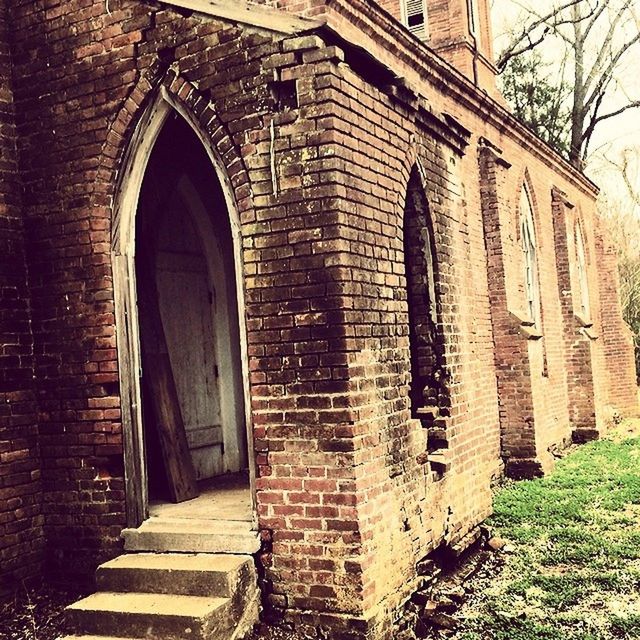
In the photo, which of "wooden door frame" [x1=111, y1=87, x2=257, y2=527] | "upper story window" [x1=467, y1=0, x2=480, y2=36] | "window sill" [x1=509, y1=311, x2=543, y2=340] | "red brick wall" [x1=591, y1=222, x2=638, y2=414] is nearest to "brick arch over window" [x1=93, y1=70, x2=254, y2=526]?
"wooden door frame" [x1=111, y1=87, x2=257, y2=527]

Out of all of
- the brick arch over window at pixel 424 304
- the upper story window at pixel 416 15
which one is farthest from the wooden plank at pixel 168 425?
the upper story window at pixel 416 15

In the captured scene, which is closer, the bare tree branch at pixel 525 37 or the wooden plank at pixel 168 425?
the wooden plank at pixel 168 425

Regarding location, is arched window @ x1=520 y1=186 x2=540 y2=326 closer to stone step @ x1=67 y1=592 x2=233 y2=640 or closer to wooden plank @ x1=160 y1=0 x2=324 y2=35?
wooden plank @ x1=160 y1=0 x2=324 y2=35

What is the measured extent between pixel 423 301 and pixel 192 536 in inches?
111

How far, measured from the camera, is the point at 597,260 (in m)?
18.9

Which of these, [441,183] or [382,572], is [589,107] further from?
[382,572]

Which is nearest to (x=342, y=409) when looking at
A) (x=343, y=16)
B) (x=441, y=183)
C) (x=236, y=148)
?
(x=236, y=148)

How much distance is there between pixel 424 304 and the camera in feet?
21.2

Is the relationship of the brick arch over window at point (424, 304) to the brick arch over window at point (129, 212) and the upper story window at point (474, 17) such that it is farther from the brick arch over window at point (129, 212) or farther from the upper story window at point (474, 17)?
the upper story window at point (474, 17)

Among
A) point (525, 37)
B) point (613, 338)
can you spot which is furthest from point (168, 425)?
point (525, 37)

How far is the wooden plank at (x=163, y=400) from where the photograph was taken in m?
6.28

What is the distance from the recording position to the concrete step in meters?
4.96

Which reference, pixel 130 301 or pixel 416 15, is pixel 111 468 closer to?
pixel 130 301

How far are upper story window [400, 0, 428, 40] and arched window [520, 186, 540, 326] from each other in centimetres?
342
